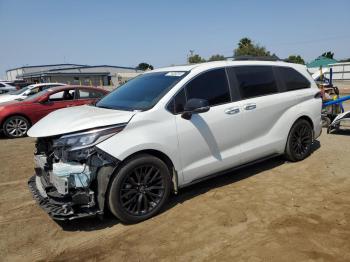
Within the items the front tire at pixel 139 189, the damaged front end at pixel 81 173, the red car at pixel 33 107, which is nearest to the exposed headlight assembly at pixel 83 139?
the damaged front end at pixel 81 173

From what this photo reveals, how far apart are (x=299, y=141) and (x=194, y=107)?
9.14 ft

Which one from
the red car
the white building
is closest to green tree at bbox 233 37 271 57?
the white building

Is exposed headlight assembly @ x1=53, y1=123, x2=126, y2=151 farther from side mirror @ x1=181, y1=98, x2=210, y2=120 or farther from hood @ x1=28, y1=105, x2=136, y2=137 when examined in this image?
side mirror @ x1=181, y1=98, x2=210, y2=120

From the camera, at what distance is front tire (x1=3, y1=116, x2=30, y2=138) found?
10.5 m

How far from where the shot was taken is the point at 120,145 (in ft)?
13.0

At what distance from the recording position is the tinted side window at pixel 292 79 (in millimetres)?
6055

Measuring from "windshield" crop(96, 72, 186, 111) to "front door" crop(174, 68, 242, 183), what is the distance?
250 mm

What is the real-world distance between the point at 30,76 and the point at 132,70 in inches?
1117

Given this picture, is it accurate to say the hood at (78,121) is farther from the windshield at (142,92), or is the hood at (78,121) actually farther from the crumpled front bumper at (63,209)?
the crumpled front bumper at (63,209)

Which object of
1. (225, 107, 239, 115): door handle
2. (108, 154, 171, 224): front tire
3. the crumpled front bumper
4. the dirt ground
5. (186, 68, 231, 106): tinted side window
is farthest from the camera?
(225, 107, 239, 115): door handle

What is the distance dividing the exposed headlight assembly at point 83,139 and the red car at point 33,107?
21.8 ft

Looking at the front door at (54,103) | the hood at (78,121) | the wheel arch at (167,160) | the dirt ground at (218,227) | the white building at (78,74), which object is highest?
the white building at (78,74)

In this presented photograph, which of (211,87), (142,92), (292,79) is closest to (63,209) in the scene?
(142,92)

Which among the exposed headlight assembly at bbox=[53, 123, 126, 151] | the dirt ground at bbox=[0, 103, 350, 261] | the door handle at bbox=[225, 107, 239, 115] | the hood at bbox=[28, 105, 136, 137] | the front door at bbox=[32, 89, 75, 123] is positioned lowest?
the dirt ground at bbox=[0, 103, 350, 261]
